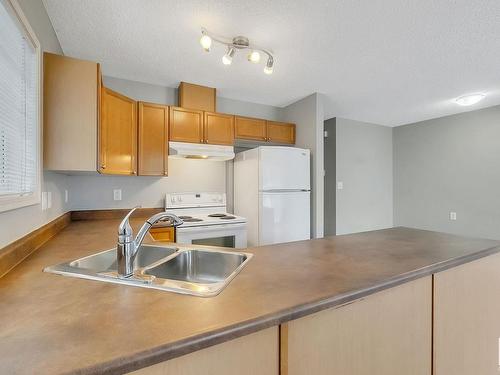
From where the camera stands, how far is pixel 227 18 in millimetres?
1688

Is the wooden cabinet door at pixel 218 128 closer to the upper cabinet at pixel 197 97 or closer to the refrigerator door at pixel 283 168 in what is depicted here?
the upper cabinet at pixel 197 97

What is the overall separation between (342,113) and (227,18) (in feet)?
9.24

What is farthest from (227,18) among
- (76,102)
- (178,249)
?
(178,249)

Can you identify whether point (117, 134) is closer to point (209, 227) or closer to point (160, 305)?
point (209, 227)

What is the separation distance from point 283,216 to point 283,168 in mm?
555

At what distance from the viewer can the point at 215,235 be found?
252 centimetres

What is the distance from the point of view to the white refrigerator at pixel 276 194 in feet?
8.88

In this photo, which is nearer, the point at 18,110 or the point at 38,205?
the point at 18,110

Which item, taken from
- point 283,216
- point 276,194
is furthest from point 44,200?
A: point 283,216

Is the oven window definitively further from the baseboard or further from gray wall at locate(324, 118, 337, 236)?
gray wall at locate(324, 118, 337, 236)

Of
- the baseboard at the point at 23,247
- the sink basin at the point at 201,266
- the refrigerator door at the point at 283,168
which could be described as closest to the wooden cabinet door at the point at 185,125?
the refrigerator door at the point at 283,168

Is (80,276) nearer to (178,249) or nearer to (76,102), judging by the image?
(178,249)

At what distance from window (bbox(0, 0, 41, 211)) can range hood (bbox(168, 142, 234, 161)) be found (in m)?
1.29

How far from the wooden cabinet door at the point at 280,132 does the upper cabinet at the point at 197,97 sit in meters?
0.79
